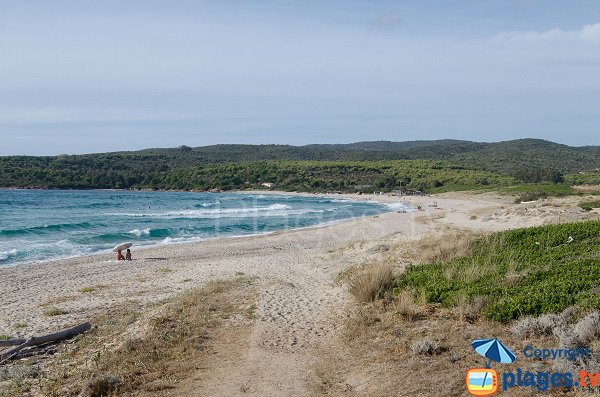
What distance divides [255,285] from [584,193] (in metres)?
38.9

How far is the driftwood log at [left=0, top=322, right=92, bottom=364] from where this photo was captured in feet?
27.3

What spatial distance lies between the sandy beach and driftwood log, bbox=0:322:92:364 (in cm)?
100

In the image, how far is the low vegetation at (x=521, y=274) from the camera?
745cm

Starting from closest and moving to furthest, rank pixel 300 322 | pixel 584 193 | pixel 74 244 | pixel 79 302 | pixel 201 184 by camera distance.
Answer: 1. pixel 300 322
2. pixel 79 302
3. pixel 74 244
4. pixel 584 193
5. pixel 201 184

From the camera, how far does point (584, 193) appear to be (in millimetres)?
43500

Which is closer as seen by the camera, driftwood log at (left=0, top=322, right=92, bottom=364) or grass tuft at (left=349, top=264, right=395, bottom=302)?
driftwood log at (left=0, top=322, right=92, bottom=364)

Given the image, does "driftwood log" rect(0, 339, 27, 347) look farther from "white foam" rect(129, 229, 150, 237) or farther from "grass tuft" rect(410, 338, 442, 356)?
"white foam" rect(129, 229, 150, 237)

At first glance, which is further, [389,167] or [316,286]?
[389,167]

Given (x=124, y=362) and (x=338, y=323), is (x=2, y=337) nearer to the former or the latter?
(x=124, y=362)

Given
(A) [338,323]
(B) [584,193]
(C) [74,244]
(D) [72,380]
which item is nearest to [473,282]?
Result: (A) [338,323]
